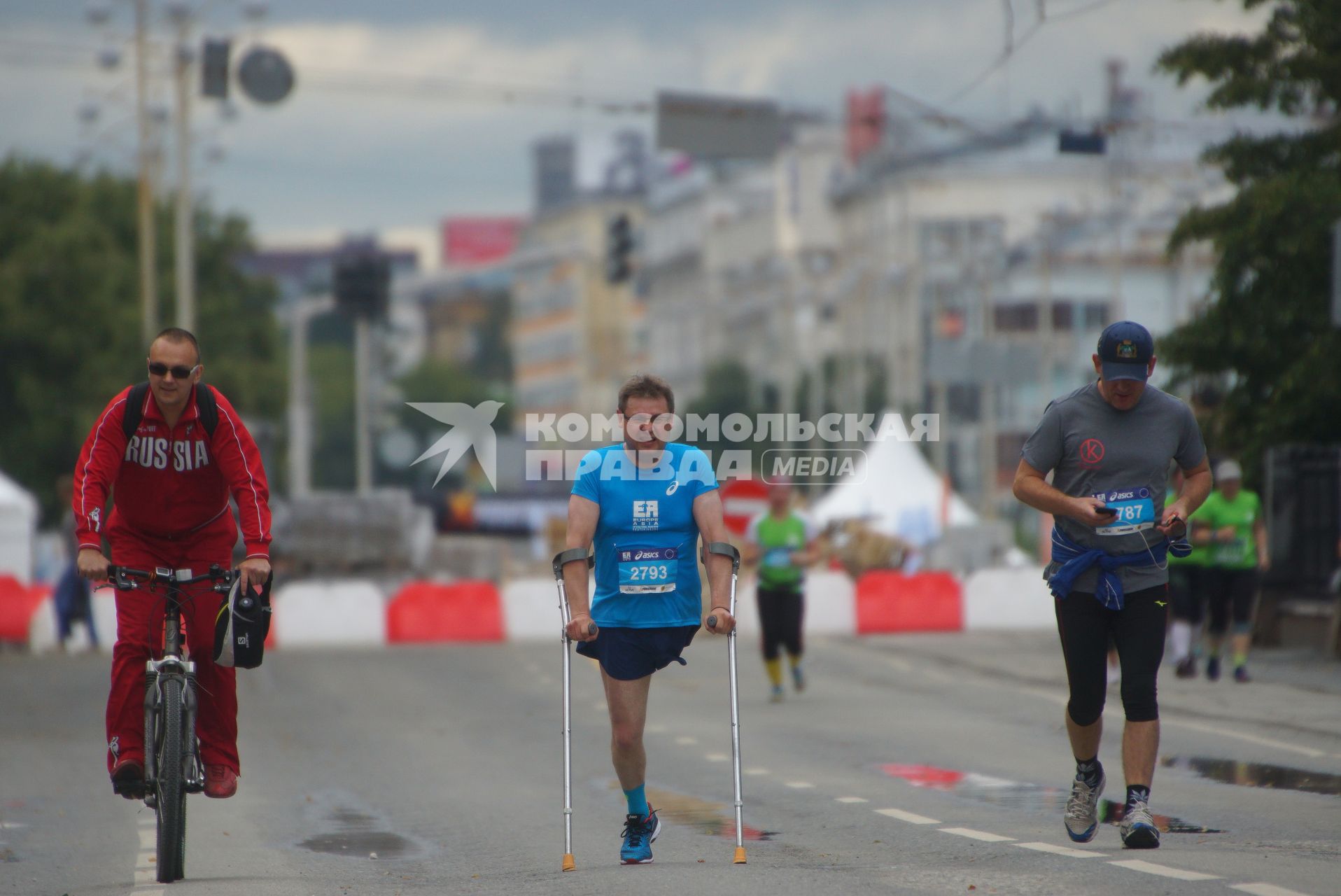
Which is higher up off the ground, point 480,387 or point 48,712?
point 480,387

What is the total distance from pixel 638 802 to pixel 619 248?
2110 centimetres

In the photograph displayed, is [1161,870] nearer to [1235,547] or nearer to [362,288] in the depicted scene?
[1235,547]

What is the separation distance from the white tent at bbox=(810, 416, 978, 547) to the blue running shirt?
31.4 m

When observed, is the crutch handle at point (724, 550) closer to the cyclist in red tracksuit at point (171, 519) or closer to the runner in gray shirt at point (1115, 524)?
the runner in gray shirt at point (1115, 524)

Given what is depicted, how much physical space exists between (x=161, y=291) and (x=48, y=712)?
140ft

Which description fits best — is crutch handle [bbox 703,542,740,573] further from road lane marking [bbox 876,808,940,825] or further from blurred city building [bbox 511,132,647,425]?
blurred city building [bbox 511,132,647,425]

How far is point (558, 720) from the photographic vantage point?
1675 cm

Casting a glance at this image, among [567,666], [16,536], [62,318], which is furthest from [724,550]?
[62,318]

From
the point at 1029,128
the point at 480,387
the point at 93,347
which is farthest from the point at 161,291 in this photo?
the point at 480,387

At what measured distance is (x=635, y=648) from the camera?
8.38 metres

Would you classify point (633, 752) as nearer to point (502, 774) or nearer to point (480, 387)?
point (502, 774)

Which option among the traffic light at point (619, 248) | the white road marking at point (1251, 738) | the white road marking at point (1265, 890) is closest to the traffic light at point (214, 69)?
the traffic light at point (619, 248)

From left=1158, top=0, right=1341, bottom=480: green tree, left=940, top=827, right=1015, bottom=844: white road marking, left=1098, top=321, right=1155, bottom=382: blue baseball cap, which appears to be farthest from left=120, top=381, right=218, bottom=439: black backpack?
left=1158, top=0, right=1341, bottom=480: green tree

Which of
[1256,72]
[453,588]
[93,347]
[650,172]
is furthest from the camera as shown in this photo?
[650,172]
